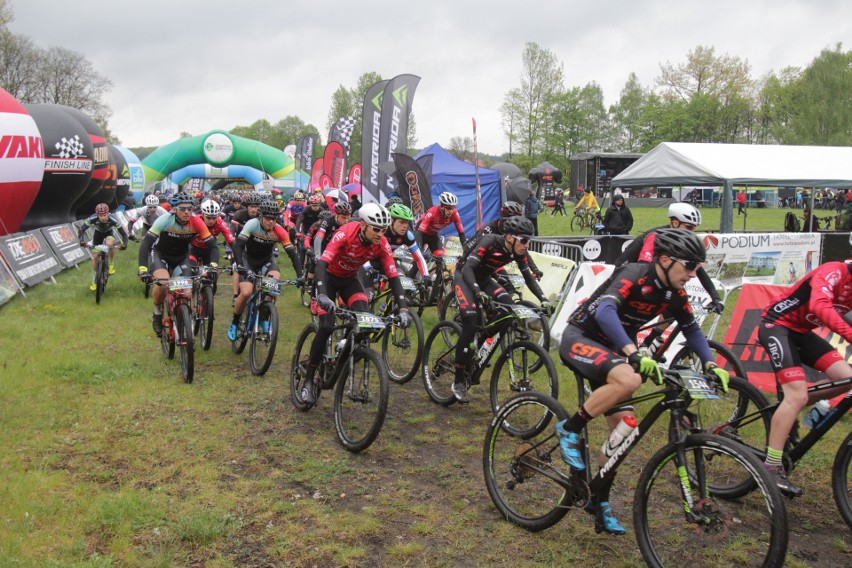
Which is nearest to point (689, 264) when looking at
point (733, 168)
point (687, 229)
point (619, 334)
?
point (619, 334)

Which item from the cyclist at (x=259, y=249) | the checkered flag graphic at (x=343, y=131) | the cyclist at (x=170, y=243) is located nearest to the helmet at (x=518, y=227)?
the cyclist at (x=259, y=249)

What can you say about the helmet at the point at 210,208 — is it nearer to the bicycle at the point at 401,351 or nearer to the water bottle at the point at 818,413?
the bicycle at the point at 401,351

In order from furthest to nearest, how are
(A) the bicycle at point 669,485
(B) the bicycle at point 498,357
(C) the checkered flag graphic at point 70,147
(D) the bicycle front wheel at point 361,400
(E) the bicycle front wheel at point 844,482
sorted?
(C) the checkered flag graphic at point 70,147
(B) the bicycle at point 498,357
(D) the bicycle front wheel at point 361,400
(E) the bicycle front wheel at point 844,482
(A) the bicycle at point 669,485

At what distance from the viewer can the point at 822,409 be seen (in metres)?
4.90

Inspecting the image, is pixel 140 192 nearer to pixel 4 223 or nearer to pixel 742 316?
pixel 4 223

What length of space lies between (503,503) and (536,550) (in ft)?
1.70

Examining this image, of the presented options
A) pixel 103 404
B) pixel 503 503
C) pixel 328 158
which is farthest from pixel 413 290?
pixel 328 158

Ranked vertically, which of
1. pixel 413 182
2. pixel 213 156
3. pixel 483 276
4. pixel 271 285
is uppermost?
pixel 213 156

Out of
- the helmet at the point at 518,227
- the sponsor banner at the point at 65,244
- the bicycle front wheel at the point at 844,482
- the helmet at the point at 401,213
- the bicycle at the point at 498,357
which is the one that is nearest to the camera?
the bicycle front wheel at the point at 844,482

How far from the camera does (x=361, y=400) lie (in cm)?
615

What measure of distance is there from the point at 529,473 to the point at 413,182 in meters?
13.9

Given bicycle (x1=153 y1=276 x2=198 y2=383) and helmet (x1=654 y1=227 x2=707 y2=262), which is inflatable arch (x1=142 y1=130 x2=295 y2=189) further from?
helmet (x1=654 y1=227 x2=707 y2=262)

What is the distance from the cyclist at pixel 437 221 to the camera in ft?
35.0

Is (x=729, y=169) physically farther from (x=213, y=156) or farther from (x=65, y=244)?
(x=213, y=156)
